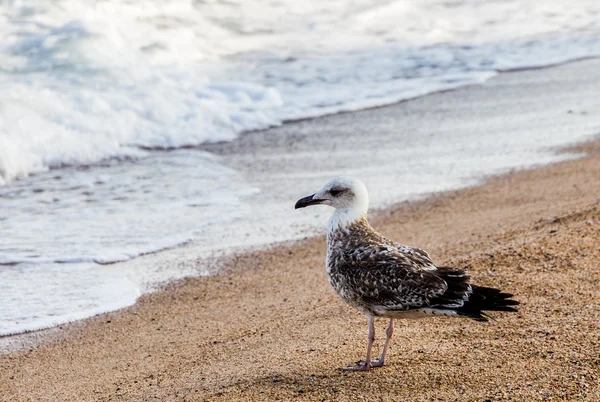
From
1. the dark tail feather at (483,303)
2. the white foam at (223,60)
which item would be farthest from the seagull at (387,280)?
the white foam at (223,60)

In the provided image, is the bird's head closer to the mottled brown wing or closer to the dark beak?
the dark beak

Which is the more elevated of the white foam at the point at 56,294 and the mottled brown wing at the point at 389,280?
the mottled brown wing at the point at 389,280

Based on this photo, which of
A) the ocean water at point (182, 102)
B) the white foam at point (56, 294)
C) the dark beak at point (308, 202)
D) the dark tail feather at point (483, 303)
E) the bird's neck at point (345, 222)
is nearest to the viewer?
the dark tail feather at point (483, 303)

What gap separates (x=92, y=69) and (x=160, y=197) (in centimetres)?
724

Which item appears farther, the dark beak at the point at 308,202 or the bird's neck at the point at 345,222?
the dark beak at the point at 308,202

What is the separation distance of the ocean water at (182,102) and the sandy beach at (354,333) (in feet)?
1.96

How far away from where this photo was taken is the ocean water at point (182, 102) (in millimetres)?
8539

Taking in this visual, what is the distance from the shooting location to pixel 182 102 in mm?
15352

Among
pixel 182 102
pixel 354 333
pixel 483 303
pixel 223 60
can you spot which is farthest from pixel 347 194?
pixel 223 60

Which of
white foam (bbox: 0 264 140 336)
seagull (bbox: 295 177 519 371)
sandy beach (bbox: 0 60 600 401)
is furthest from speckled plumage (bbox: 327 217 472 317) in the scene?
white foam (bbox: 0 264 140 336)

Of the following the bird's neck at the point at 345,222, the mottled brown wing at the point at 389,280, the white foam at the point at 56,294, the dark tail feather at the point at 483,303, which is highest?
the bird's neck at the point at 345,222

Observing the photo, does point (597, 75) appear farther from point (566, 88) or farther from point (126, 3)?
point (126, 3)

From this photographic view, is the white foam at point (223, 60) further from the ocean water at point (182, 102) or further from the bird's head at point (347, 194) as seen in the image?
the bird's head at point (347, 194)

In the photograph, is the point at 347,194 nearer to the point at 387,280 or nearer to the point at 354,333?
the point at 387,280
